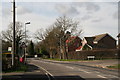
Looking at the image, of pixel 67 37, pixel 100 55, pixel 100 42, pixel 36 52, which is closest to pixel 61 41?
pixel 67 37

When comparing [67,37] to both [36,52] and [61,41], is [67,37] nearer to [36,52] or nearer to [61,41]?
[61,41]

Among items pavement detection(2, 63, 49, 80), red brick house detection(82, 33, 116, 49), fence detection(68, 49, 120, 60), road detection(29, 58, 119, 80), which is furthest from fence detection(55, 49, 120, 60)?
A: pavement detection(2, 63, 49, 80)

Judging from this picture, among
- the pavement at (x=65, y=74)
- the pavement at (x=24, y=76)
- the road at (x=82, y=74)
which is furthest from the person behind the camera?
the road at (x=82, y=74)

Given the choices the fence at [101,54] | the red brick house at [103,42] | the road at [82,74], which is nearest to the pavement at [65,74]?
the road at [82,74]

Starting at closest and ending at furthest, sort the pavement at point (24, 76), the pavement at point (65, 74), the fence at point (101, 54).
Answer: the pavement at point (24, 76)
the pavement at point (65, 74)
the fence at point (101, 54)

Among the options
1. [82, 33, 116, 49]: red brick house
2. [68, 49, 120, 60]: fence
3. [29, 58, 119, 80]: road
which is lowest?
[29, 58, 119, 80]: road

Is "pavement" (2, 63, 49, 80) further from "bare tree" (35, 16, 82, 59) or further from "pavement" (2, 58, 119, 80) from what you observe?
"bare tree" (35, 16, 82, 59)

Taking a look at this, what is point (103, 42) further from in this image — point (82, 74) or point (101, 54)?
point (82, 74)

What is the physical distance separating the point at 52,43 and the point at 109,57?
64.5 feet

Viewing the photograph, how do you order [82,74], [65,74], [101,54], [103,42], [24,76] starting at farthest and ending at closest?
[103,42], [101,54], [65,74], [82,74], [24,76]

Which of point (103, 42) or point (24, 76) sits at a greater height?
point (103, 42)

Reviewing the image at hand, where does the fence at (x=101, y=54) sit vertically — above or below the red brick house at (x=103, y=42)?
below

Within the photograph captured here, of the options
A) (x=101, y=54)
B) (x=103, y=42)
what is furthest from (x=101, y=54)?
(x=103, y=42)

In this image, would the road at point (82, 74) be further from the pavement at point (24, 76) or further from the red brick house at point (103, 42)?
the red brick house at point (103, 42)
